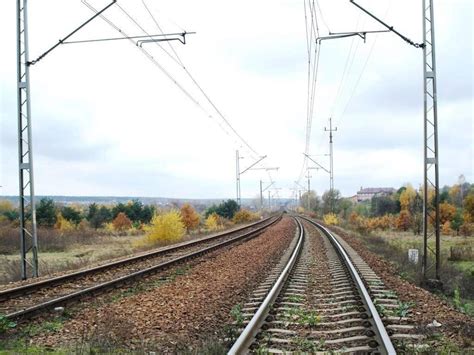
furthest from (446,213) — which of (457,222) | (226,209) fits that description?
(226,209)

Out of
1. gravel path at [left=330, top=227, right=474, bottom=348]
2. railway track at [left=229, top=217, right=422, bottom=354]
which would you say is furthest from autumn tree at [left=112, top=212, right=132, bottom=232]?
gravel path at [left=330, top=227, right=474, bottom=348]

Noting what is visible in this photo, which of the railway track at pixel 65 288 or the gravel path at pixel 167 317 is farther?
the railway track at pixel 65 288

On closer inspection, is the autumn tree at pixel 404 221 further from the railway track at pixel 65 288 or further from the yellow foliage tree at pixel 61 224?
the railway track at pixel 65 288

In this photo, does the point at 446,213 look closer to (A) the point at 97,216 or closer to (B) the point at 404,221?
(B) the point at 404,221

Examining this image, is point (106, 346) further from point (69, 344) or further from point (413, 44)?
point (413, 44)

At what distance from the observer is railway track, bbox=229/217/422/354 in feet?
21.7

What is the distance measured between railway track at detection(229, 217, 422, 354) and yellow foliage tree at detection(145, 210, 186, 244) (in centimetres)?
2258

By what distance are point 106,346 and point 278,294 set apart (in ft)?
15.3

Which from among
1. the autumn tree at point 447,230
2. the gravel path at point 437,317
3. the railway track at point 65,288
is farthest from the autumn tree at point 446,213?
the gravel path at point 437,317

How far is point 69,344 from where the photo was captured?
7.09 meters

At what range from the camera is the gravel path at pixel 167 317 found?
282 inches

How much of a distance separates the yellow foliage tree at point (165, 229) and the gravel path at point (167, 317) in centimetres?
2086

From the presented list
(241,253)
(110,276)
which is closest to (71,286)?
(110,276)

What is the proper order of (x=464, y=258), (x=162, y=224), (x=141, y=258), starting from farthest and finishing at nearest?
(x=162, y=224), (x=464, y=258), (x=141, y=258)
